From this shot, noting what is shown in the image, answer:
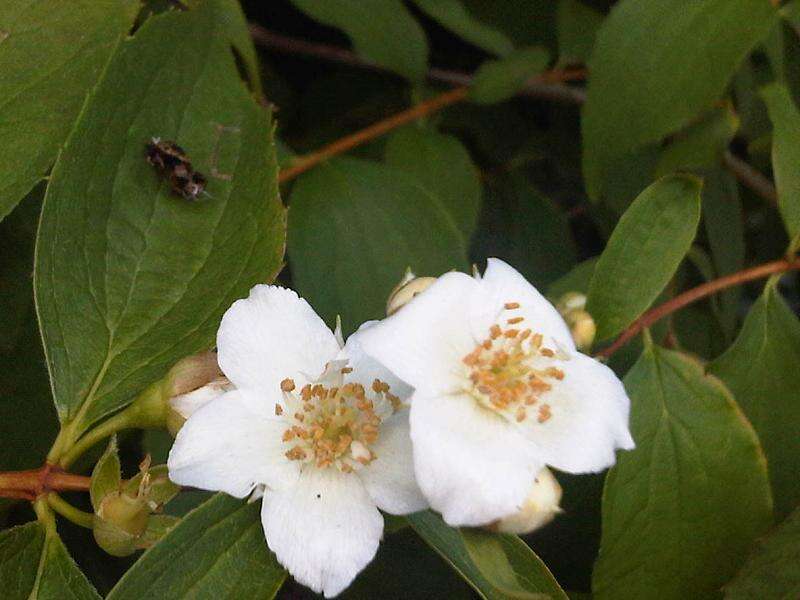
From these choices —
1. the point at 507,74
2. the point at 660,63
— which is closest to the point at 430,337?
the point at 660,63

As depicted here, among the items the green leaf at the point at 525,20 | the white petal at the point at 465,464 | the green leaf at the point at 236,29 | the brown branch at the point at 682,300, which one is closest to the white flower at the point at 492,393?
the white petal at the point at 465,464

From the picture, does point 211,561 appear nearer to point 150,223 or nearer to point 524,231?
point 150,223

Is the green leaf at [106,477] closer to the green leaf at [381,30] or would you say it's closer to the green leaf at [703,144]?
the green leaf at [381,30]

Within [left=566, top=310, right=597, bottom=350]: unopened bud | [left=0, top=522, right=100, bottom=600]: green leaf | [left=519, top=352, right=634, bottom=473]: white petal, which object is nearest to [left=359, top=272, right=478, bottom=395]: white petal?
[left=519, top=352, right=634, bottom=473]: white petal

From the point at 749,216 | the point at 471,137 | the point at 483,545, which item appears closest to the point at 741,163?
the point at 749,216

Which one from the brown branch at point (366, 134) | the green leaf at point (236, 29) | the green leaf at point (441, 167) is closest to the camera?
the green leaf at point (236, 29)

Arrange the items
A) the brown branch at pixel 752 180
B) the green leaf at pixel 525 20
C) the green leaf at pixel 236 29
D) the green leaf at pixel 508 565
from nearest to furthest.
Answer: the green leaf at pixel 508 565
the green leaf at pixel 236 29
the brown branch at pixel 752 180
the green leaf at pixel 525 20
